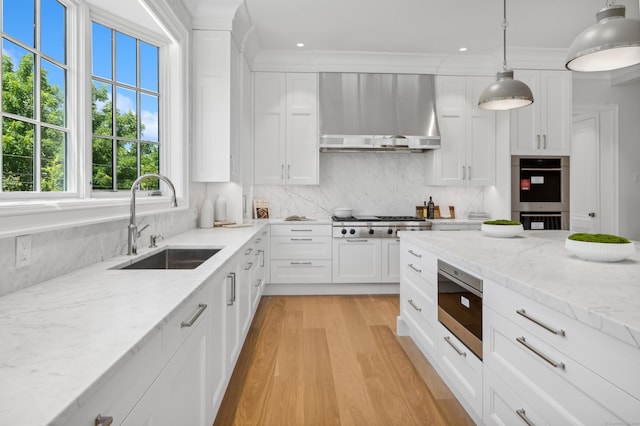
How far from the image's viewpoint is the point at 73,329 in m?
0.92

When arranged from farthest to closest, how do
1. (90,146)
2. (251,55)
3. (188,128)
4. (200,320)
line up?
1. (251,55)
2. (188,128)
3. (90,146)
4. (200,320)

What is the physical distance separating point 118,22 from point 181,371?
2387 mm

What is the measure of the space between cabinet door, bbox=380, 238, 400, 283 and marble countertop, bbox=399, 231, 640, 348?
6.08ft

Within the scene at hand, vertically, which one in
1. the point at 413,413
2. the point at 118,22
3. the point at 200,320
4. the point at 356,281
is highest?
the point at 118,22

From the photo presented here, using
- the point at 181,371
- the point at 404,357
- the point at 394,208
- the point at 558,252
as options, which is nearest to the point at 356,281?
the point at 394,208

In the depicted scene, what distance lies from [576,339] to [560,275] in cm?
36

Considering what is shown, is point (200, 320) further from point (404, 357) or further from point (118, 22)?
point (118, 22)

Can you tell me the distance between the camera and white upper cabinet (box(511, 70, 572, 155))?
14.3 ft

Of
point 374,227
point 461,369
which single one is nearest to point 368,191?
point 374,227

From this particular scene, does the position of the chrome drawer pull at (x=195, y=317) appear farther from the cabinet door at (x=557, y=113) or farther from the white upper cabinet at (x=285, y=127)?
the cabinet door at (x=557, y=113)

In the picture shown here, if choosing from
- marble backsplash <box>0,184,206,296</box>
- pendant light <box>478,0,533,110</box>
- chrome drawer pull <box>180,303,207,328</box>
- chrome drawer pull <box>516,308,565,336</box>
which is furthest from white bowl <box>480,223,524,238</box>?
marble backsplash <box>0,184,206,296</box>

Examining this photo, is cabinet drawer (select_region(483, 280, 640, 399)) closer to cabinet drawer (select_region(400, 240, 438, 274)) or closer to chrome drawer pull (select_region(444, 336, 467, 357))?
chrome drawer pull (select_region(444, 336, 467, 357))

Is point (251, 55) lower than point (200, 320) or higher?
higher

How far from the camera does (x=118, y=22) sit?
2455 mm
